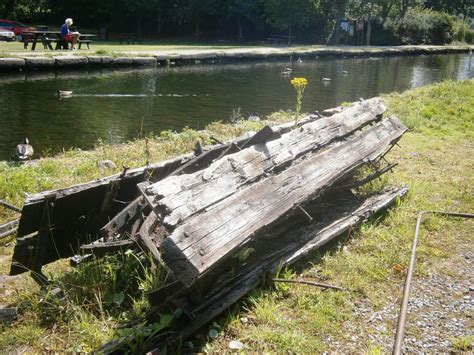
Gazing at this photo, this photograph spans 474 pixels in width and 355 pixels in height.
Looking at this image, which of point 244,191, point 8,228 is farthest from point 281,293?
point 8,228

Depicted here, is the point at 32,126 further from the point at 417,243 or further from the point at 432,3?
the point at 432,3

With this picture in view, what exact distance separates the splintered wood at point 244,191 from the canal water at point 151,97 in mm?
6227

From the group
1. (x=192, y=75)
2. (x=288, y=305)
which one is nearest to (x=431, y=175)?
(x=288, y=305)

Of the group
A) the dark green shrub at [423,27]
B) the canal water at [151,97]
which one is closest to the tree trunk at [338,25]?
the dark green shrub at [423,27]

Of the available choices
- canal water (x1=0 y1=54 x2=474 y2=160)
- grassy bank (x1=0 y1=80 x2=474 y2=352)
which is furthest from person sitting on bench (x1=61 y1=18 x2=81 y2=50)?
grassy bank (x1=0 y1=80 x2=474 y2=352)

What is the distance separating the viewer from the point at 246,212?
3.72 metres

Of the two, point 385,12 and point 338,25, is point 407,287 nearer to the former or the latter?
point 338,25

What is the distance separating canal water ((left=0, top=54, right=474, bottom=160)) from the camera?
437 inches

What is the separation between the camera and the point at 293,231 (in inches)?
186

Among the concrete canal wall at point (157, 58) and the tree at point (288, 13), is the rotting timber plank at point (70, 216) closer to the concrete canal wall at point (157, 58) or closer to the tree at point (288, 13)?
the concrete canal wall at point (157, 58)

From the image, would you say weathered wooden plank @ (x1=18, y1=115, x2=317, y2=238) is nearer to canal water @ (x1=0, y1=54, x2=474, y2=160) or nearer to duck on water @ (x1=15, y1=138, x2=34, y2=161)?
duck on water @ (x1=15, y1=138, x2=34, y2=161)

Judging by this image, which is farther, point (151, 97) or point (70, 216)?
point (151, 97)

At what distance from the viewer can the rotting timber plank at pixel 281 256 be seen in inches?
135

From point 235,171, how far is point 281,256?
2.96 ft
